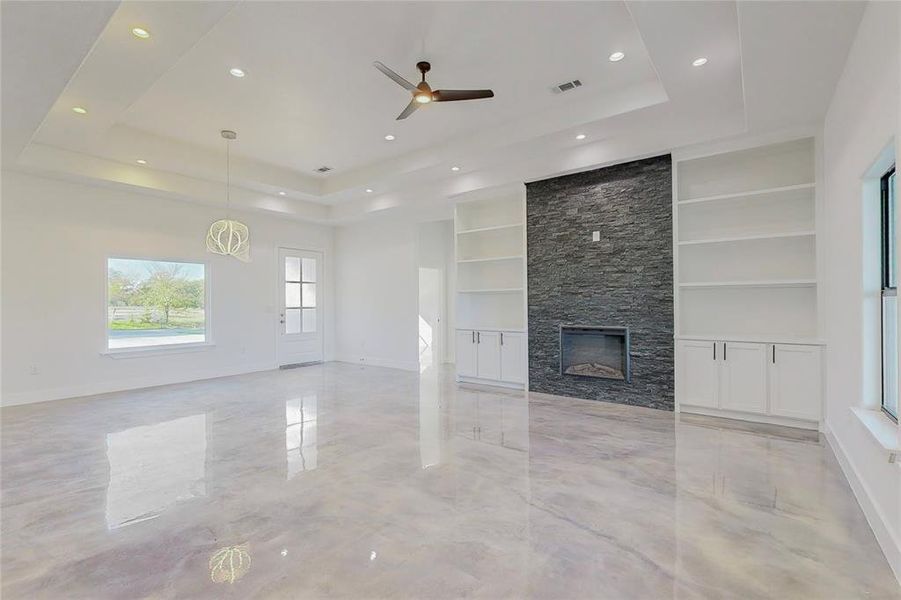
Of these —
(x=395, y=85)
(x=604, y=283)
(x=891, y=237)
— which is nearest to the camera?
(x=891, y=237)

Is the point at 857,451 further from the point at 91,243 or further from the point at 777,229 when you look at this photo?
the point at 91,243

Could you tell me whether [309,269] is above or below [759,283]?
above

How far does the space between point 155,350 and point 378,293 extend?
3.92 metres

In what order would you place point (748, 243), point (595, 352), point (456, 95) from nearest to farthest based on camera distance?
point (456, 95)
point (748, 243)
point (595, 352)

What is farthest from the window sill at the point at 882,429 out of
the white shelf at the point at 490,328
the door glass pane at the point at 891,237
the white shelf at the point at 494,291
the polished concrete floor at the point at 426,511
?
the white shelf at the point at 494,291

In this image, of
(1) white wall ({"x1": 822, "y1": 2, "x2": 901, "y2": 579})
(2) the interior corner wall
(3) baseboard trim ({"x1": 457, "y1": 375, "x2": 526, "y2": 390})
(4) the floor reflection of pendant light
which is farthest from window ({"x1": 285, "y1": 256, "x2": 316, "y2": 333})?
(1) white wall ({"x1": 822, "y1": 2, "x2": 901, "y2": 579})

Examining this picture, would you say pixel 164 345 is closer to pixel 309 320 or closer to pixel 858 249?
pixel 309 320

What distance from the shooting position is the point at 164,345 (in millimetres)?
7027

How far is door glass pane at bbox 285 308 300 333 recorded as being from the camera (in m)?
8.88

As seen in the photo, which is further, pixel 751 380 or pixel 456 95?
pixel 751 380

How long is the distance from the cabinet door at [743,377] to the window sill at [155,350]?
7.63m

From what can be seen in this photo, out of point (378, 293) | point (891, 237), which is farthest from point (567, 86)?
point (378, 293)

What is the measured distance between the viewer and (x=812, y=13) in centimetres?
258

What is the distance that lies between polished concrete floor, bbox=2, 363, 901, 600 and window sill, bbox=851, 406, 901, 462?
57cm
